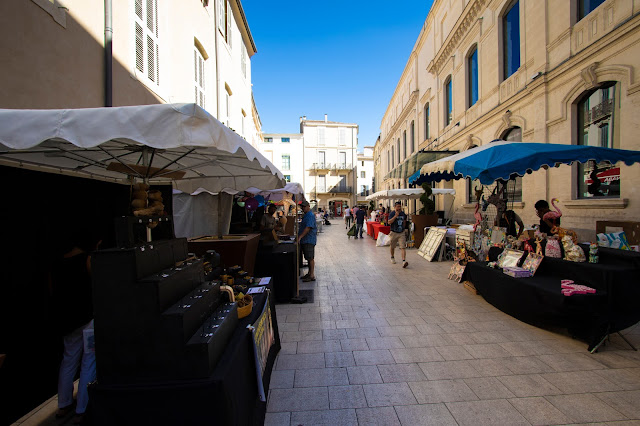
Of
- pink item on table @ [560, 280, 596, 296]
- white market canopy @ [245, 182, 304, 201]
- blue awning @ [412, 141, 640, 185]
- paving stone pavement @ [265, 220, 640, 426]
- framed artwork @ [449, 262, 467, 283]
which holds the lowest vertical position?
paving stone pavement @ [265, 220, 640, 426]

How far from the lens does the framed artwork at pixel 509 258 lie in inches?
175

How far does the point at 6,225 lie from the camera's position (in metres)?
2.50

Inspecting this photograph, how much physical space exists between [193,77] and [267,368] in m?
8.79

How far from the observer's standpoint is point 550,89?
298 inches

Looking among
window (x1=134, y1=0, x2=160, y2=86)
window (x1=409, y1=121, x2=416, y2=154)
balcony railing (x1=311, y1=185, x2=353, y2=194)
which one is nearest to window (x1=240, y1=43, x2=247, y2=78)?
window (x1=134, y1=0, x2=160, y2=86)

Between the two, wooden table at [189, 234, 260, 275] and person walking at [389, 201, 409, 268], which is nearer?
wooden table at [189, 234, 260, 275]

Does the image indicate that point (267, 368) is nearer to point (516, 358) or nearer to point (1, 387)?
point (1, 387)

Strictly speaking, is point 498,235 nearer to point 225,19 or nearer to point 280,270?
point 280,270

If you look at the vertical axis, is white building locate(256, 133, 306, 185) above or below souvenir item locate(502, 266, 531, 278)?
above

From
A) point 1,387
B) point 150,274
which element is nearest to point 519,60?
point 150,274

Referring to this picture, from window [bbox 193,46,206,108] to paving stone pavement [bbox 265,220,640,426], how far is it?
25.3ft

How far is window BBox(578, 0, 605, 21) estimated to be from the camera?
6.37 metres

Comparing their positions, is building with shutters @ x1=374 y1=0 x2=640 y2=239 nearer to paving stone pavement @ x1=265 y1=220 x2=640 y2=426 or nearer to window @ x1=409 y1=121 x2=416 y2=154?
paving stone pavement @ x1=265 y1=220 x2=640 y2=426

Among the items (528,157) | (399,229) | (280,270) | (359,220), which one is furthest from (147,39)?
(359,220)
